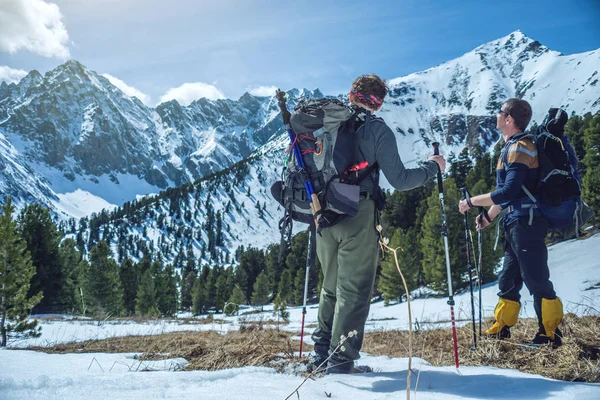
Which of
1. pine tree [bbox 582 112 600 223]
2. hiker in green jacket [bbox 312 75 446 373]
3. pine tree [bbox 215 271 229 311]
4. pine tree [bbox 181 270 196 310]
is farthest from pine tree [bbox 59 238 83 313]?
pine tree [bbox 181 270 196 310]

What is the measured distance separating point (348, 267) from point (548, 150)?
2.14 m

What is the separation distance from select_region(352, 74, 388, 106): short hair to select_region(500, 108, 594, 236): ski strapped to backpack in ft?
4.50

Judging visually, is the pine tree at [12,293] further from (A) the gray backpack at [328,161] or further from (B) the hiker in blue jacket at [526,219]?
(B) the hiker in blue jacket at [526,219]

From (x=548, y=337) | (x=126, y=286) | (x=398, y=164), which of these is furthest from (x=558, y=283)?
(x=126, y=286)

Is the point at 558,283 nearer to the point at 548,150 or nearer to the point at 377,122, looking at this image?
the point at 548,150

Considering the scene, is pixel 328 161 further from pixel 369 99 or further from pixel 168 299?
pixel 168 299

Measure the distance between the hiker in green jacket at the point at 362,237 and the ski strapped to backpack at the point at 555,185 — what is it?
0.95 metres

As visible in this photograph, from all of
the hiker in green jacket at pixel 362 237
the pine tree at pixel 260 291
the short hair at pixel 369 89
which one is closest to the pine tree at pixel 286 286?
the pine tree at pixel 260 291

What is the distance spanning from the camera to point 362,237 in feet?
10.4

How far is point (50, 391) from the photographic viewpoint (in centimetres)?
184

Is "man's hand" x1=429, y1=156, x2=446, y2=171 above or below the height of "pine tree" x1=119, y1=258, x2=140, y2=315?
above

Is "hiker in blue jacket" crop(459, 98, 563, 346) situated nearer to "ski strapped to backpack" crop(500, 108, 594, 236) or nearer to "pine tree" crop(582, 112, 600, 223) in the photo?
"ski strapped to backpack" crop(500, 108, 594, 236)

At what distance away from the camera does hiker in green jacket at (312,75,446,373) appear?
309 cm

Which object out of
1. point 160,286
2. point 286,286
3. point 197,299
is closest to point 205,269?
point 197,299
